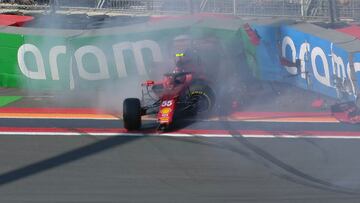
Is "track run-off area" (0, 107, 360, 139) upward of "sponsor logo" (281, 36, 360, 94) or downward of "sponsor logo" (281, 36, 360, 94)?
downward

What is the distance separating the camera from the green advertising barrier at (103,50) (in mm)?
13172

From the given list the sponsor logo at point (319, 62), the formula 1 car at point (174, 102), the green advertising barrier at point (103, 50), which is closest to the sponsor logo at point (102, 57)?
the green advertising barrier at point (103, 50)

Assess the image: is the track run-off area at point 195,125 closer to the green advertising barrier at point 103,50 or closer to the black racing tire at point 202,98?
the black racing tire at point 202,98

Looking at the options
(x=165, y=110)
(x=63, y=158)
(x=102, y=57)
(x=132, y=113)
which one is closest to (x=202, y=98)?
(x=165, y=110)

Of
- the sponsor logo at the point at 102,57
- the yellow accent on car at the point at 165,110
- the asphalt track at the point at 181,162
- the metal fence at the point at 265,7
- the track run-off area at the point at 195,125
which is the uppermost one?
the metal fence at the point at 265,7

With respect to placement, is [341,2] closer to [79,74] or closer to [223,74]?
[223,74]

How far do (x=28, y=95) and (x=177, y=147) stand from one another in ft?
15.6

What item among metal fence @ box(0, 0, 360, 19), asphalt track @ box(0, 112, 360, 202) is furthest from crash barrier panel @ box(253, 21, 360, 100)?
metal fence @ box(0, 0, 360, 19)

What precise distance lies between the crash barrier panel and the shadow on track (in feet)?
11.5

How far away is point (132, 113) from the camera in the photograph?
10227 millimetres

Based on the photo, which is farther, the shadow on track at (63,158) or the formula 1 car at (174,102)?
the formula 1 car at (174,102)

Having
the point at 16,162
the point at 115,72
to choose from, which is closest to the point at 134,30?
the point at 115,72

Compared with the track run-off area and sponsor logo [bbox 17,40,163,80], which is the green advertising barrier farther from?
the track run-off area

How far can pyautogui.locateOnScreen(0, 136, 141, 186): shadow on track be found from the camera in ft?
26.3
